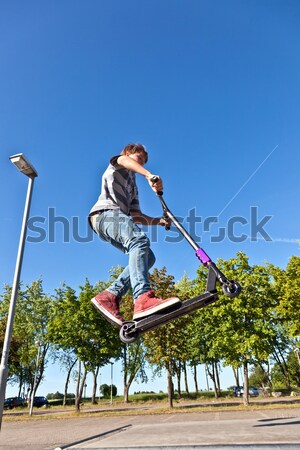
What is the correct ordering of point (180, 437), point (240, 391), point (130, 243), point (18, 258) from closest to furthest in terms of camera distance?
point (130, 243)
point (18, 258)
point (180, 437)
point (240, 391)

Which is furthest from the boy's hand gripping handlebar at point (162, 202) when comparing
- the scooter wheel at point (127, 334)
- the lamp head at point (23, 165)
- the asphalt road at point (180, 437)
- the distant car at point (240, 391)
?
the distant car at point (240, 391)

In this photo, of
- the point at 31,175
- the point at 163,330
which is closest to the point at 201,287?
the point at 163,330

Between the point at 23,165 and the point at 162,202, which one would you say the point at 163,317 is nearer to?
the point at 162,202

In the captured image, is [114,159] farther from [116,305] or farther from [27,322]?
[27,322]

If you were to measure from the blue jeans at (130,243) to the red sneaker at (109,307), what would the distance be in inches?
4.0

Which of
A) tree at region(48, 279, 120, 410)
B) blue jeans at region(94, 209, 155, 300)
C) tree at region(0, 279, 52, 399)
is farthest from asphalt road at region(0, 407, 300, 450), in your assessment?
tree at region(0, 279, 52, 399)

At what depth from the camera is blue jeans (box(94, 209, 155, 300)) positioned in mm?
3930

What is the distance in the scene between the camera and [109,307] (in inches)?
163

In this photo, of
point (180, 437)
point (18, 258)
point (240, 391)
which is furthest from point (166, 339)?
point (240, 391)

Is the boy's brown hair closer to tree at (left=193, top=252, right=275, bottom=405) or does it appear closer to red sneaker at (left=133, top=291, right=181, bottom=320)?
red sneaker at (left=133, top=291, right=181, bottom=320)

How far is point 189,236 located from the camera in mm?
4191

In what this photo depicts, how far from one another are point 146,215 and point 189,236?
0.99 metres

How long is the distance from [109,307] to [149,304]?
25.7 inches

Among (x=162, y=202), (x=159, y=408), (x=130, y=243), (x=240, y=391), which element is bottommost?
(x=159, y=408)
